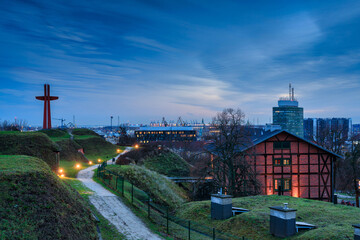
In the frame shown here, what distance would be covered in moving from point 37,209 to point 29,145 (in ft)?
69.0

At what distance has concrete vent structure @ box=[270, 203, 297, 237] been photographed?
15711mm

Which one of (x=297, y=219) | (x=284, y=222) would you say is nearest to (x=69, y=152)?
(x=297, y=219)

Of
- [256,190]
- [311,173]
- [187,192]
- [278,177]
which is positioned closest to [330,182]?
[311,173]

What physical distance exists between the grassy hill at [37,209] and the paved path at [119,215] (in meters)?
2.19

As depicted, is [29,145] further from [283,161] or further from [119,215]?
[283,161]

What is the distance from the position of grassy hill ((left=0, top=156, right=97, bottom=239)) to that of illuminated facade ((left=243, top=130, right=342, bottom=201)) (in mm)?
24789

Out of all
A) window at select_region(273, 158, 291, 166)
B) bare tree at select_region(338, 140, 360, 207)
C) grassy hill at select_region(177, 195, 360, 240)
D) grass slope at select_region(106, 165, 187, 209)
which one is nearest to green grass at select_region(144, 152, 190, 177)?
grass slope at select_region(106, 165, 187, 209)

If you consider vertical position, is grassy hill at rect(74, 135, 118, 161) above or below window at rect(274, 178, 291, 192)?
above

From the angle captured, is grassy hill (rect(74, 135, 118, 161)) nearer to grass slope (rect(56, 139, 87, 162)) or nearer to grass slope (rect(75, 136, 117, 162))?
grass slope (rect(75, 136, 117, 162))

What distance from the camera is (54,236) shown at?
35.4 feet

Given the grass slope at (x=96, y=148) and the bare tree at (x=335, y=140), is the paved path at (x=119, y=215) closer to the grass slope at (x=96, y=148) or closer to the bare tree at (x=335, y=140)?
the bare tree at (x=335, y=140)

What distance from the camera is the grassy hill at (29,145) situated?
28.6 metres

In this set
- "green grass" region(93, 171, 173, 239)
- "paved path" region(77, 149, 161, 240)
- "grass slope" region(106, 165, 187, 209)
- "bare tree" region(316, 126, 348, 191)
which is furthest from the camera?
"bare tree" region(316, 126, 348, 191)

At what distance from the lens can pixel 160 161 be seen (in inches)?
2100
